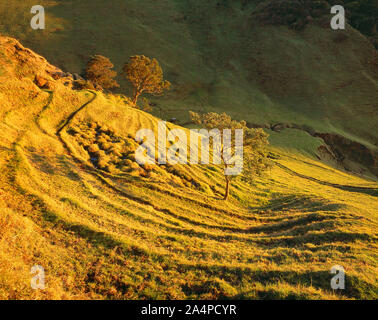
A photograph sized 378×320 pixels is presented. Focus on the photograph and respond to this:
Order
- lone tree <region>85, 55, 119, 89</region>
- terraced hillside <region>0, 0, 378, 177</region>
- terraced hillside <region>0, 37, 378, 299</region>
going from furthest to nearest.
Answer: terraced hillside <region>0, 0, 378, 177</region>, lone tree <region>85, 55, 119, 89</region>, terraced hillside <region>0, 37, 378, 299</region>

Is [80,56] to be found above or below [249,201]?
above

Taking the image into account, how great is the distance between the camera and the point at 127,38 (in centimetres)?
11856

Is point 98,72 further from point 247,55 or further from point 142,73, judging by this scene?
point 247,55

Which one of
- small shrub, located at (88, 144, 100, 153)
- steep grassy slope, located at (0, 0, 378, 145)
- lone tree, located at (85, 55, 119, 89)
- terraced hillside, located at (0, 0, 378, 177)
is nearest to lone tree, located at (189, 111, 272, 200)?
small shrub, located at (88, 144, 100, 153)

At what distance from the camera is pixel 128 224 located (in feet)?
45.4

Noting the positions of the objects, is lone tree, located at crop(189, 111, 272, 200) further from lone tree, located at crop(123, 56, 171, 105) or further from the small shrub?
lone tree, located at crop(123, 56, 171, 105)

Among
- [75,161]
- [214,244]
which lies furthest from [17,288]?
[75,161]

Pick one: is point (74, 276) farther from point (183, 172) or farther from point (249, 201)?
point (249, 201)

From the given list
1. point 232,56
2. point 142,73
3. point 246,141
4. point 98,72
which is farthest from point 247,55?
point 246,141

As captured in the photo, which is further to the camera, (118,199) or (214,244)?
(118,199)

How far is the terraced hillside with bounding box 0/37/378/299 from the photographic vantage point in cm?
926

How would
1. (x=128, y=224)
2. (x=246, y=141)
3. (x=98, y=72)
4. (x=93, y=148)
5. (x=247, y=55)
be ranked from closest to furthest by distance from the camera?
(x=128, y=224)
(x=93, y=148)
(x=246, y=141)
(x=98, y=72)
(x=247, y=55)

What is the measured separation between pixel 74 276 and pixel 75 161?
1279 centimetres
